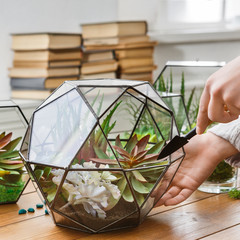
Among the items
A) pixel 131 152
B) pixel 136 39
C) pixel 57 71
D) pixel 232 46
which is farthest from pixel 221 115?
pixel 232 46

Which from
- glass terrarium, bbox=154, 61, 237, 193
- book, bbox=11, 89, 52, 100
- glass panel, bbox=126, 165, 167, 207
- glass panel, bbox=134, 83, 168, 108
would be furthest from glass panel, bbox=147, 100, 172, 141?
book, bbox=11, 89, 52, 100

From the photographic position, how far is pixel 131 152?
0.87 meters

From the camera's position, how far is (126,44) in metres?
2.32

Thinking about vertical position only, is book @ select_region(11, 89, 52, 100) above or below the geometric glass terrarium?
below

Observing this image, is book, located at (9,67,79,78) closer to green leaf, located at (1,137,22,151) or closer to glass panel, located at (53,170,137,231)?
green leaf, located at (1,137,22,151)

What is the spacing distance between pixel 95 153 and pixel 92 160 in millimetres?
13

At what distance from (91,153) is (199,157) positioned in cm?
32


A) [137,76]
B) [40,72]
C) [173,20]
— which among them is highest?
[173,20]

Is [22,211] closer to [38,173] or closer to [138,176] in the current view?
[38,173]

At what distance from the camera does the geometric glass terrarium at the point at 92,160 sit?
806 millimetres

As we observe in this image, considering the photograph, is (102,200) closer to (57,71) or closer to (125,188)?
(125,188)

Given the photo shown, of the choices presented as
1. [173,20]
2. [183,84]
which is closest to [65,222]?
[183,84]

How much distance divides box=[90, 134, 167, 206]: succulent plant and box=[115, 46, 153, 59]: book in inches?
58.9

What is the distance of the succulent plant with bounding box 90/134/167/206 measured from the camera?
81 centimetres
